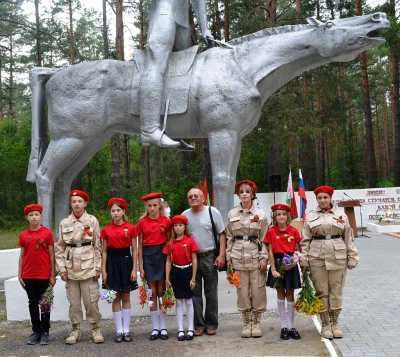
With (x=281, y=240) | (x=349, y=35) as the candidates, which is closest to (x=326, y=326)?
(x=281, y=240)

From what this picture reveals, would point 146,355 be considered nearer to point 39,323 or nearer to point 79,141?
point 39,323

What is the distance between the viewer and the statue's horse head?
5.04 meters

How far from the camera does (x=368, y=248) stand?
11523 millimetres

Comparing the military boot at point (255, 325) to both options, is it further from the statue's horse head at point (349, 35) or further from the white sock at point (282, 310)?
the statue's horse head at point (349, 35)

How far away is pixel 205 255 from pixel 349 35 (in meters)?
2.84

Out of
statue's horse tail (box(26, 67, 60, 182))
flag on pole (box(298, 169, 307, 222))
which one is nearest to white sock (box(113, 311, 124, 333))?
statue's horse tail (box(26, 67, 60, 182))

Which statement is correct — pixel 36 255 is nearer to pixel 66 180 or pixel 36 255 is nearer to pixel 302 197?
pixel 66 180

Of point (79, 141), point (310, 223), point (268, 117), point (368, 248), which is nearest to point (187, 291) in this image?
point (310, 223)

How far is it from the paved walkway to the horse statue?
1.81 meters

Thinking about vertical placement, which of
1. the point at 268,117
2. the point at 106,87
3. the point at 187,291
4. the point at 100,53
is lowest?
the point at 187,291

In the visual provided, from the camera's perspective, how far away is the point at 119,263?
439 cm

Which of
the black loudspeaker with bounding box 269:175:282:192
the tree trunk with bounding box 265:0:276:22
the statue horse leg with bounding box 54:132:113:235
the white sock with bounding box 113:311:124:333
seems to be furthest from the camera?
the tree trunk with bounding box 265:0:276:22

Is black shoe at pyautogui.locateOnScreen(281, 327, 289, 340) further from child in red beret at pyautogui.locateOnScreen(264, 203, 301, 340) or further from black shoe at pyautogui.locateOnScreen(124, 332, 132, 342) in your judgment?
black shoe at pyautogui.locateOnScreen(124, 332, 132, 342)

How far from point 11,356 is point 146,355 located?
1202mm
